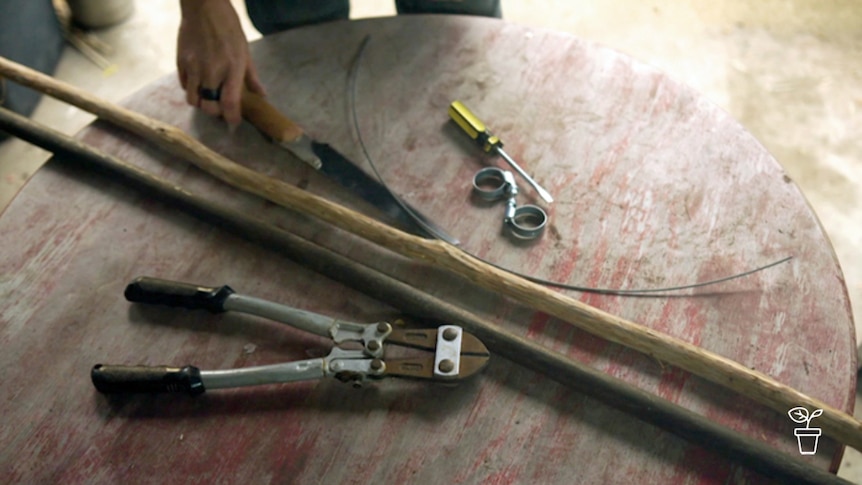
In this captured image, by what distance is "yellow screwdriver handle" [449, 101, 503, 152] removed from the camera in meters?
1.09

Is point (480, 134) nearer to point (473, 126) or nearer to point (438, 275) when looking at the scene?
point (473, 126)

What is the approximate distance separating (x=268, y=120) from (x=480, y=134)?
0.37m

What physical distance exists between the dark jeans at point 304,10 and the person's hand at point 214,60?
0.95ft

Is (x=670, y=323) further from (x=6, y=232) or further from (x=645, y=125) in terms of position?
(x=6, y=232)

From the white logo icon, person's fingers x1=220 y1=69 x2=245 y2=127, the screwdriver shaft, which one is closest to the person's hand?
person's fingers x1=220 y1=69 x2=245 y2=127

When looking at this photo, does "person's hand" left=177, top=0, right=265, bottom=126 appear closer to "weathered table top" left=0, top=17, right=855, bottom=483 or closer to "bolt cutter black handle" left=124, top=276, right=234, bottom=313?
"weathered table top" left=0, top=17, right=855, bottom=483

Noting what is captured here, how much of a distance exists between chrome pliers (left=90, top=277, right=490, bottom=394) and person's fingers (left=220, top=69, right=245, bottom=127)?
1.48ft

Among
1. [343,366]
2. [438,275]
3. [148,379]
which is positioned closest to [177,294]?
[148,379]

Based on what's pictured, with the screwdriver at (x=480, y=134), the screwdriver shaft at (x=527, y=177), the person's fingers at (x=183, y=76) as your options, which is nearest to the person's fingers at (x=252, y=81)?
the person's fingers at (x=183, y=76)

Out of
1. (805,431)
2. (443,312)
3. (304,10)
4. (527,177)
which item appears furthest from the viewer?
(304,10)

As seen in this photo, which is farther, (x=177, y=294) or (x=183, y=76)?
(x=183, y=76)

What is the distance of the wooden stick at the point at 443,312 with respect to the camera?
758 mm

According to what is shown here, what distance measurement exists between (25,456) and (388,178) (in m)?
0.64

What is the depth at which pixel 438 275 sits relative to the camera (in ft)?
3.17
